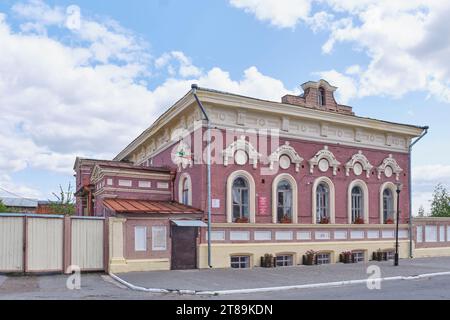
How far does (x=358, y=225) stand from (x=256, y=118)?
7159mm

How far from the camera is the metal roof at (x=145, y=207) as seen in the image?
56.5ft

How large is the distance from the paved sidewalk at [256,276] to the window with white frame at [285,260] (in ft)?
3.13

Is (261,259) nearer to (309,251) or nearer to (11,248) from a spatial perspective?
(309,251)

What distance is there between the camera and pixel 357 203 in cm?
2323

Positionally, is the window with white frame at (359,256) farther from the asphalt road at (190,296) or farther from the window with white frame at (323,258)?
the asphalt road at (190,296)

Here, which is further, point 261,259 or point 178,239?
point 261,259

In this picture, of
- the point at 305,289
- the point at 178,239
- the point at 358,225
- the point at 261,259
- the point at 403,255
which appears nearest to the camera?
the point at 305,289

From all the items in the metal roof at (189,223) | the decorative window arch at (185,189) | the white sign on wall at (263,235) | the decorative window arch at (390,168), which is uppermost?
the decorative window arch at (390,168)

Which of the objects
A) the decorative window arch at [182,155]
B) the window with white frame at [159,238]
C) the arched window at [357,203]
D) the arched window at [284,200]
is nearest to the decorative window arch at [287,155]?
the arched window at [284,200]

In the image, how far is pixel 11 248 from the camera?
15750mm

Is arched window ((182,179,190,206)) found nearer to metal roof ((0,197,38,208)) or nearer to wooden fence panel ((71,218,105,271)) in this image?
wooden fence panel ((71,218,105,271))

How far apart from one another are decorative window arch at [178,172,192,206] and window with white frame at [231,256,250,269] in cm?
286

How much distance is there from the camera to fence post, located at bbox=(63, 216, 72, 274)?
16.4 meters
